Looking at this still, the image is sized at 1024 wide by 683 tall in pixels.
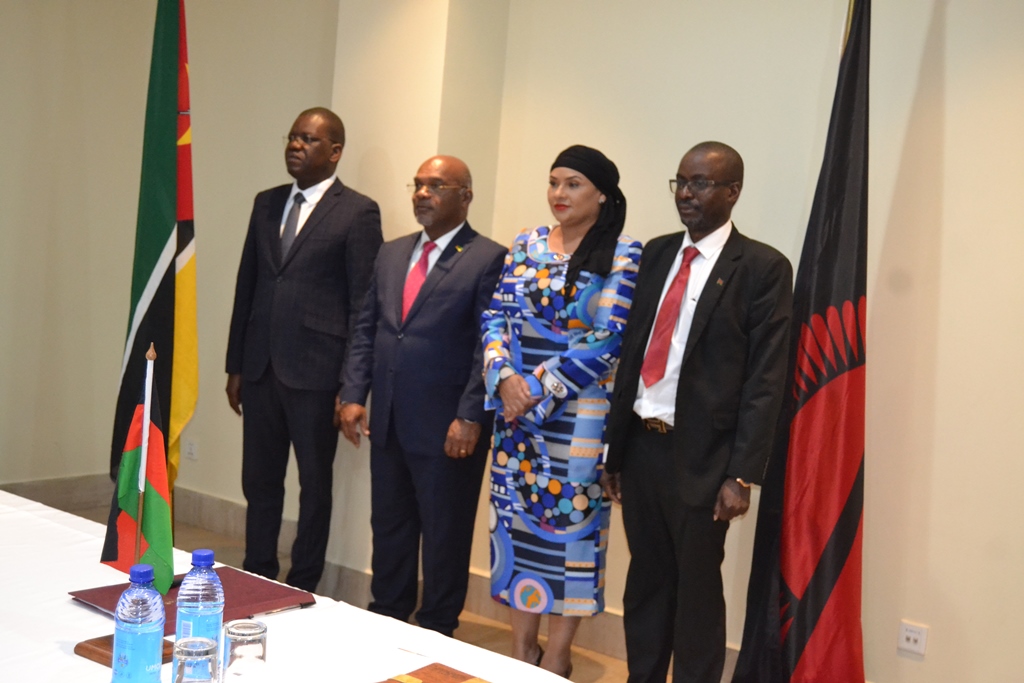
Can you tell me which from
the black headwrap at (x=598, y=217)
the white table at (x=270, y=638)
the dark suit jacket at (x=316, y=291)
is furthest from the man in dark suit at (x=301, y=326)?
the white table at (x=270, y=638)

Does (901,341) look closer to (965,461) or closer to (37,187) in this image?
(965,461)

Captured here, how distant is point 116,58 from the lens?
16.3 feet

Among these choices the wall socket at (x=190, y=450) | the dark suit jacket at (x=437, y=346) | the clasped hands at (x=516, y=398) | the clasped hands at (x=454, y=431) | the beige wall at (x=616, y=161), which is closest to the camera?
the clasped hands at (x=516, y=398)

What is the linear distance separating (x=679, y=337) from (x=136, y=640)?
6.03 ft

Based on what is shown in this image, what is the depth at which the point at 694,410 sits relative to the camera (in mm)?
2725

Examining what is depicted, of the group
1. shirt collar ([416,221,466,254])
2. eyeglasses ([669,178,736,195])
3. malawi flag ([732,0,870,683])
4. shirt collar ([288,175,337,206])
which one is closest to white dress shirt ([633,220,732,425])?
eyeglasses ([669,178,736,195])

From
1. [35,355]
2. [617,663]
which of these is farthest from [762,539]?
[35,355]

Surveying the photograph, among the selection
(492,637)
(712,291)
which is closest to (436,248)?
(712,291)

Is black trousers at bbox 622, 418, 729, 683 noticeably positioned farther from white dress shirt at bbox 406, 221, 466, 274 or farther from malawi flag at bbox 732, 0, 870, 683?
white dress shirt at bbox 406, 221, 466, 274

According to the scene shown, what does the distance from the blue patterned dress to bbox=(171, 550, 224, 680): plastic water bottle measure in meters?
1.60

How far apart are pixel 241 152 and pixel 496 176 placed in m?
1.44

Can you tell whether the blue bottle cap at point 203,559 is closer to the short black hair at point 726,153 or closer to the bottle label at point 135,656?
the bottle label at point 135,656

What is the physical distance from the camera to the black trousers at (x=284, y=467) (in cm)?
373

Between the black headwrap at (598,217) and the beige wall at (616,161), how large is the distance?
0.60 metres
